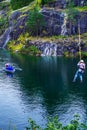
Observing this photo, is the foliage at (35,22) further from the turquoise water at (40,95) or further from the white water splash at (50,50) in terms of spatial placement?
the turquoise water at (40,95)

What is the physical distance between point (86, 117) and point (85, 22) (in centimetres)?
11636

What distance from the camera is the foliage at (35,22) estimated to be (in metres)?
181

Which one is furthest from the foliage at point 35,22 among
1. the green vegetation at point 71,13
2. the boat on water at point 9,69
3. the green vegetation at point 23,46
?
the boat on water at point 9,69

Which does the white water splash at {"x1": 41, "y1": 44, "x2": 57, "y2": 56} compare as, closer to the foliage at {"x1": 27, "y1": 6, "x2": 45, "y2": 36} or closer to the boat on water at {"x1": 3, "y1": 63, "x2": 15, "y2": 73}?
the foliage at {"x1": 27, "y1": 6, "x2": 45, "y2": 36}

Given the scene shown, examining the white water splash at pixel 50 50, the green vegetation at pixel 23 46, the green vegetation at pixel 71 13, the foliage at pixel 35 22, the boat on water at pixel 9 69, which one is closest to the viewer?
the boat on water at pixel 9 69

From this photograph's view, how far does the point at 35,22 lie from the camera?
182 m

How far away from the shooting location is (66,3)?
7392 inches

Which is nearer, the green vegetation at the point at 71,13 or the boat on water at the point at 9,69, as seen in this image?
the boat on water at the point at 9,69

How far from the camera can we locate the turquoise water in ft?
226

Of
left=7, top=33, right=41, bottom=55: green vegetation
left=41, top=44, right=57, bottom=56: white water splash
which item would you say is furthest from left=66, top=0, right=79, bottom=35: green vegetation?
left=7, top=33, right=41, bottom=55: green vegetation

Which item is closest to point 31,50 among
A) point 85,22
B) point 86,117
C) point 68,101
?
point 85,22

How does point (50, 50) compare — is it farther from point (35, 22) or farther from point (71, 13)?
point (71, 13)

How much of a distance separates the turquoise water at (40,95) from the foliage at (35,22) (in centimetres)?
5323

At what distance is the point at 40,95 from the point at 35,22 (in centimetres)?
10129
